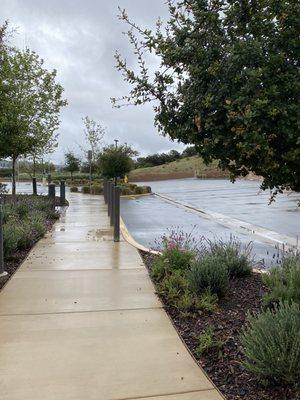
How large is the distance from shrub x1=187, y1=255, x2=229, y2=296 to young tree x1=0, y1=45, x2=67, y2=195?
32.4 feet

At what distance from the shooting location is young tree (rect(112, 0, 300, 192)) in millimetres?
3332

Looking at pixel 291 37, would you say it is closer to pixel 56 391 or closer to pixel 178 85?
pixel 178 85

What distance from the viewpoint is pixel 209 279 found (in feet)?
18.6

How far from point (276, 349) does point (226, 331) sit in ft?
4.06

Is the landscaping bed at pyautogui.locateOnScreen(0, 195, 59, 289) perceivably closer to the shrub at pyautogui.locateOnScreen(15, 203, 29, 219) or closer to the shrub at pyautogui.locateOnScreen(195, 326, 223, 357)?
the shrub at pyautogui.locateOnScreen(15, 203, 29, 219)

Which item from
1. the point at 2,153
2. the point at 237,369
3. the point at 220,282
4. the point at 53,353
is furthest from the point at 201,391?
the point at 2,153

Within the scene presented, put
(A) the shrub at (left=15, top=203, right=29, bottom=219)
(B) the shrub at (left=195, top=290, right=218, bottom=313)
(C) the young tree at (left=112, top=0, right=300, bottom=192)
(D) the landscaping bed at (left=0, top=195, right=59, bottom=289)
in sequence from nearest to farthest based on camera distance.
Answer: (C) the young tree at (left=112, top=0, right=300, bottom=192) < (B) the shrub at (left=195, top=290, right=218, bottom=313) < (D) the landscaping bed at (left=0, top=195, right=59, bottom=289) < (A) the shrub at (left=15, top=203, right=29, bottom=219)

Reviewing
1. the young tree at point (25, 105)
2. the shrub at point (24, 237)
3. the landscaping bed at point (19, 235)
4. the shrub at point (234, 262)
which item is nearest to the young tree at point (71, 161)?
the young tree at point (25, 105)

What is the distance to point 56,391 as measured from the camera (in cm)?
363

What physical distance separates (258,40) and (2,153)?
48.0ft

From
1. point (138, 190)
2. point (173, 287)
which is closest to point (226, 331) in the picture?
point (173, 287)

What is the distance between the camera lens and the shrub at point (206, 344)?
434cm

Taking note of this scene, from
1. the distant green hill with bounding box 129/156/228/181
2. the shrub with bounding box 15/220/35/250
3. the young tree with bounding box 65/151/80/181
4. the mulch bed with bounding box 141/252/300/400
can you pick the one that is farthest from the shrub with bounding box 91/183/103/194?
the distant green hill with bounding box 129/156/228/181

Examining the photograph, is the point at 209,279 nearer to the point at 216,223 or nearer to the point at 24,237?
the point at 24,237
